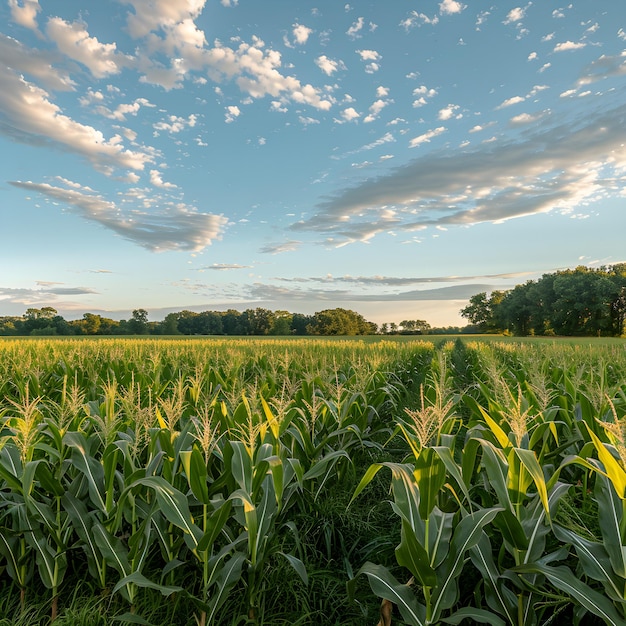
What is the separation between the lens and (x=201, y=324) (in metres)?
87.2

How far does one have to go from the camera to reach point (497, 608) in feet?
7.18

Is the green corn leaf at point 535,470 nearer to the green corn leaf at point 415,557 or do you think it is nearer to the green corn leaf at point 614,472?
the green corn leaf at point 614,472

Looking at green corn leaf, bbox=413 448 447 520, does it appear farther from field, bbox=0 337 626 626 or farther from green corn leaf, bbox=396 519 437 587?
green corn leaf, bbox=396 519 437 587

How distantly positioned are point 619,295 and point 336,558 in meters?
93.8

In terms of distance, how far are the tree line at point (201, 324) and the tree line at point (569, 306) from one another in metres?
22.6

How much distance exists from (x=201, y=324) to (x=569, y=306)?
75.7 metres

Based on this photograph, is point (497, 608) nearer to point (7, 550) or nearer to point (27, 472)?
point (27, 472)

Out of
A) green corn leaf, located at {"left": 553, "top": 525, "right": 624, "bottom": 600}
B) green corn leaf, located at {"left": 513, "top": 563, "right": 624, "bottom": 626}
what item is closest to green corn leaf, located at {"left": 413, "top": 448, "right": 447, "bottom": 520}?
green corn leaf, located at {"left": 513, "top": 563, "right": 624, "bottom": 626}

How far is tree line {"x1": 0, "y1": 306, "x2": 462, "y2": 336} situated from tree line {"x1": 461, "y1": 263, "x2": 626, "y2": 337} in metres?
22.6

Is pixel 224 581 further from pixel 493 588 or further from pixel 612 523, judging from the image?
pixel 612 523

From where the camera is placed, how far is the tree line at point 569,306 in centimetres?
7512

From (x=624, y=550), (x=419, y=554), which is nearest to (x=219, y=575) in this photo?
(x=419, y=554)

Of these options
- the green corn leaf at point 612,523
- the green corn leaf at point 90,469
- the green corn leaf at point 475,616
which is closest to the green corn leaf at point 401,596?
the green corn leaf at point 475,616

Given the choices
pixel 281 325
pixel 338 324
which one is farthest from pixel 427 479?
pixel 338 324
